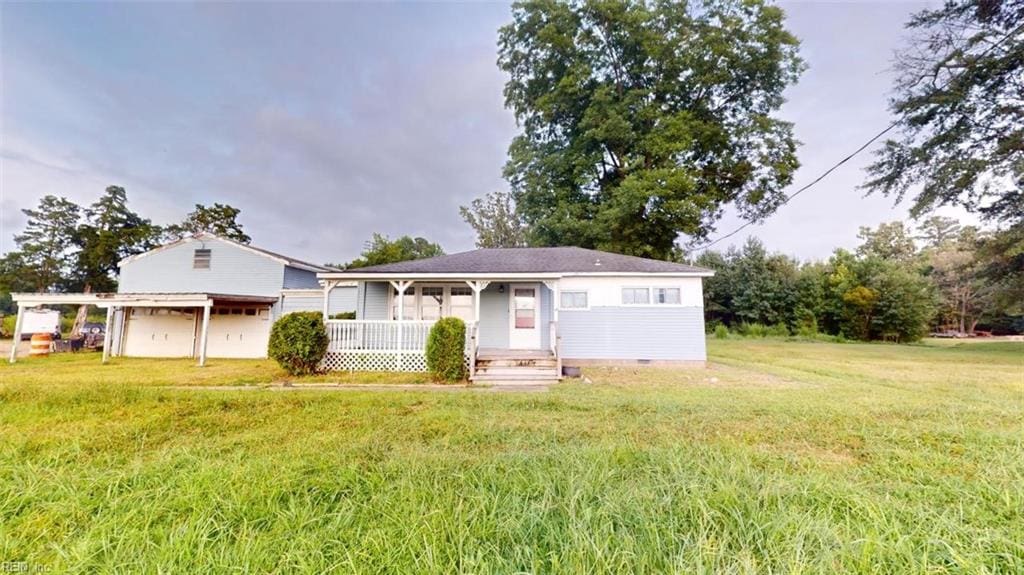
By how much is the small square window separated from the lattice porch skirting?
4599mm

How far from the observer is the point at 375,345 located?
31.7ft

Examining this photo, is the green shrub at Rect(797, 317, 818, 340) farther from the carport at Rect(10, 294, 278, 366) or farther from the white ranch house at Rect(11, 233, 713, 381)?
the carport at Rect(10, 294, 278, 366)

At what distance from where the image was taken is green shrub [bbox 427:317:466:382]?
8.27m

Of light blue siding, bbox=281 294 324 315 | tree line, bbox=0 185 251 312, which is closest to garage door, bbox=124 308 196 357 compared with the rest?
light blue siding, bbox=281 294 324 315

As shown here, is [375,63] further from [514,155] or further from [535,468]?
[535,468]

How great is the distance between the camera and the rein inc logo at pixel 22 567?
5.50ft

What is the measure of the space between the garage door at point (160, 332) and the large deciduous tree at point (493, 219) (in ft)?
63.5

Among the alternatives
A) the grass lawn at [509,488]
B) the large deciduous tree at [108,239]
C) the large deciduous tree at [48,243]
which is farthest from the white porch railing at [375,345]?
the large deciduous tree at [48,243]

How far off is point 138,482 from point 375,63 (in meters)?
15.3

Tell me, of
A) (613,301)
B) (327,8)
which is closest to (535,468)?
(613,301)

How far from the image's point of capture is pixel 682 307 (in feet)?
36.8

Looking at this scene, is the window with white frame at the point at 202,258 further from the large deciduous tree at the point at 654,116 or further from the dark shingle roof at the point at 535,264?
the large deciduous tree at the point at 654,116

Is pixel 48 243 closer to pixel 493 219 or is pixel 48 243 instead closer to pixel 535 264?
pixel 493 219

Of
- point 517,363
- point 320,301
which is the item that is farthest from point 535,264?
point 320,301
